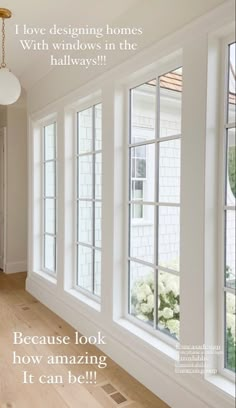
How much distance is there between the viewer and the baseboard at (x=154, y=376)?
1711mm

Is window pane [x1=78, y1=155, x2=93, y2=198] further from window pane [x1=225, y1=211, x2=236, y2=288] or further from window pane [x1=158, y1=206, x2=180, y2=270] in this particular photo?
window pane [x1=225, y1=211, x2=236, y2=288]

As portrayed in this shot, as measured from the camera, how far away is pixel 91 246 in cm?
299

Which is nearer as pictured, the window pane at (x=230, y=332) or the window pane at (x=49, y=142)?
the window pane at (x=230, y=332)

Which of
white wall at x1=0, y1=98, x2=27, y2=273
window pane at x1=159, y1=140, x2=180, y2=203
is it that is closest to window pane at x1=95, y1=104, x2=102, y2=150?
window pane at x1=159, y1=140, x2=180, y2=203

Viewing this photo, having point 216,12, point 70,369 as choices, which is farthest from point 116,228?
point 216,12

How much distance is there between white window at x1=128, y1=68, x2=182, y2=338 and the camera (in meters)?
2.07

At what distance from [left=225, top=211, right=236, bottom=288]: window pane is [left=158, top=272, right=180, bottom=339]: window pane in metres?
0.39

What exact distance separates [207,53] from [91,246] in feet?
6.11

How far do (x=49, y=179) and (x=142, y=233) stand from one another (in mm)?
1853

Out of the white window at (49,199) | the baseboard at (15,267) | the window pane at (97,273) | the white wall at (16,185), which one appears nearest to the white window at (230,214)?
the window pane at (97,273)

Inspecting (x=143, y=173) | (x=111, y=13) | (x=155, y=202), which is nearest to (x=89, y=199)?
(x=143, y=173)

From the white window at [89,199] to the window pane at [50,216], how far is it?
64 centimetres

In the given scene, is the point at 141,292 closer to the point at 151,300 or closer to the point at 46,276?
the point at 151,300

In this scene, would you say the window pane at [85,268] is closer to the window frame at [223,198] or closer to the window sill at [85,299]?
the window sill at [85,299]
